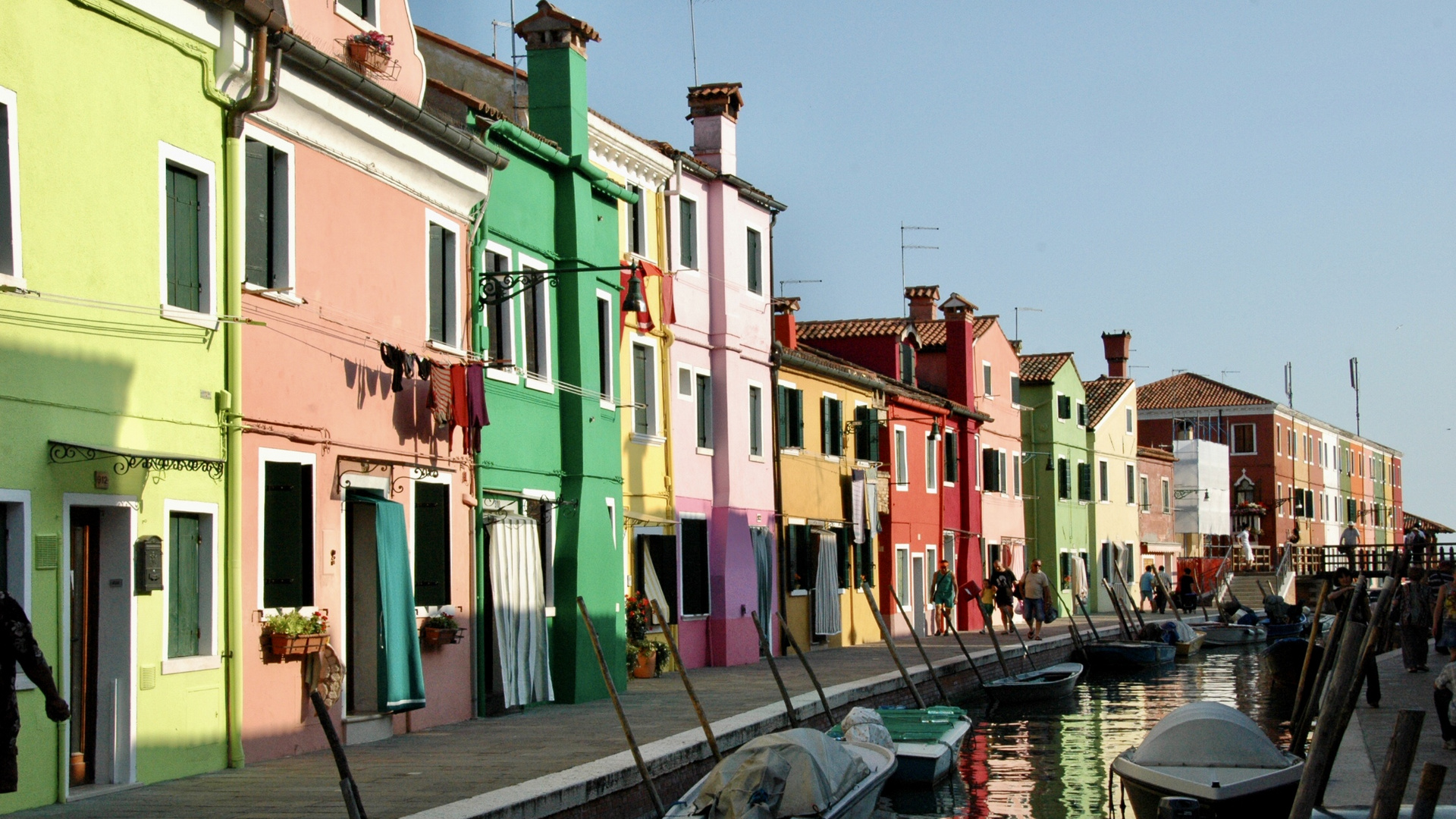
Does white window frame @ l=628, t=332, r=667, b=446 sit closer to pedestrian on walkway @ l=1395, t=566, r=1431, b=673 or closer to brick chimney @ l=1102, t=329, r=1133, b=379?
pedestrian on walkway @ l=1395, t=566, r=1431, b=673

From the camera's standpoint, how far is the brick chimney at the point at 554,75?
69.1 feet

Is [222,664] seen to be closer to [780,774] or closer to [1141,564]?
[780,774]

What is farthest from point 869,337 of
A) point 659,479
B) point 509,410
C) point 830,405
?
point 509,410

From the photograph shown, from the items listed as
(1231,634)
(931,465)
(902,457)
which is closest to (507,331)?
(902,457)

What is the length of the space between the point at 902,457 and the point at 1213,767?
24.7 meters

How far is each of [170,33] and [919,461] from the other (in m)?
28.1

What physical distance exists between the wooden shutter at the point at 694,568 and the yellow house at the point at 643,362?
0.78m

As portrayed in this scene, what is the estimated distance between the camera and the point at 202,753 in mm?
13172

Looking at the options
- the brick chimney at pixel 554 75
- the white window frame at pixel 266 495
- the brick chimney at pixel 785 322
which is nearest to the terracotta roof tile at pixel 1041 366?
the brick chimney at pixel 785 322

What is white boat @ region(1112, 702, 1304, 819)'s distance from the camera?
1315 centimetres

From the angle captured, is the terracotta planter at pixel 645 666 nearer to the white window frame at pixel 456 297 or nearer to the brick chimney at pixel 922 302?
the white window frame at pixel 456 297

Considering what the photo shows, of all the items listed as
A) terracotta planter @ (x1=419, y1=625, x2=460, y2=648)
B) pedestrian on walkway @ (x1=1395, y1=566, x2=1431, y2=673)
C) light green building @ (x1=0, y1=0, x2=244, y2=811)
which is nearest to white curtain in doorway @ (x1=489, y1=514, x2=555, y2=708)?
terracotta planter @ (x1=419, y1=625, x2=460, y2=648)

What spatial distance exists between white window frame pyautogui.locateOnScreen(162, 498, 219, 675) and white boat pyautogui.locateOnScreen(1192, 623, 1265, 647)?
33901 mm

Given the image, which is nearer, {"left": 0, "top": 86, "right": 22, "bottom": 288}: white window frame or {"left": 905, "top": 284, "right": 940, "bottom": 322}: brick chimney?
{"left": 0, "top": 86, "right": 22, "bottom": 288}: white window frame
